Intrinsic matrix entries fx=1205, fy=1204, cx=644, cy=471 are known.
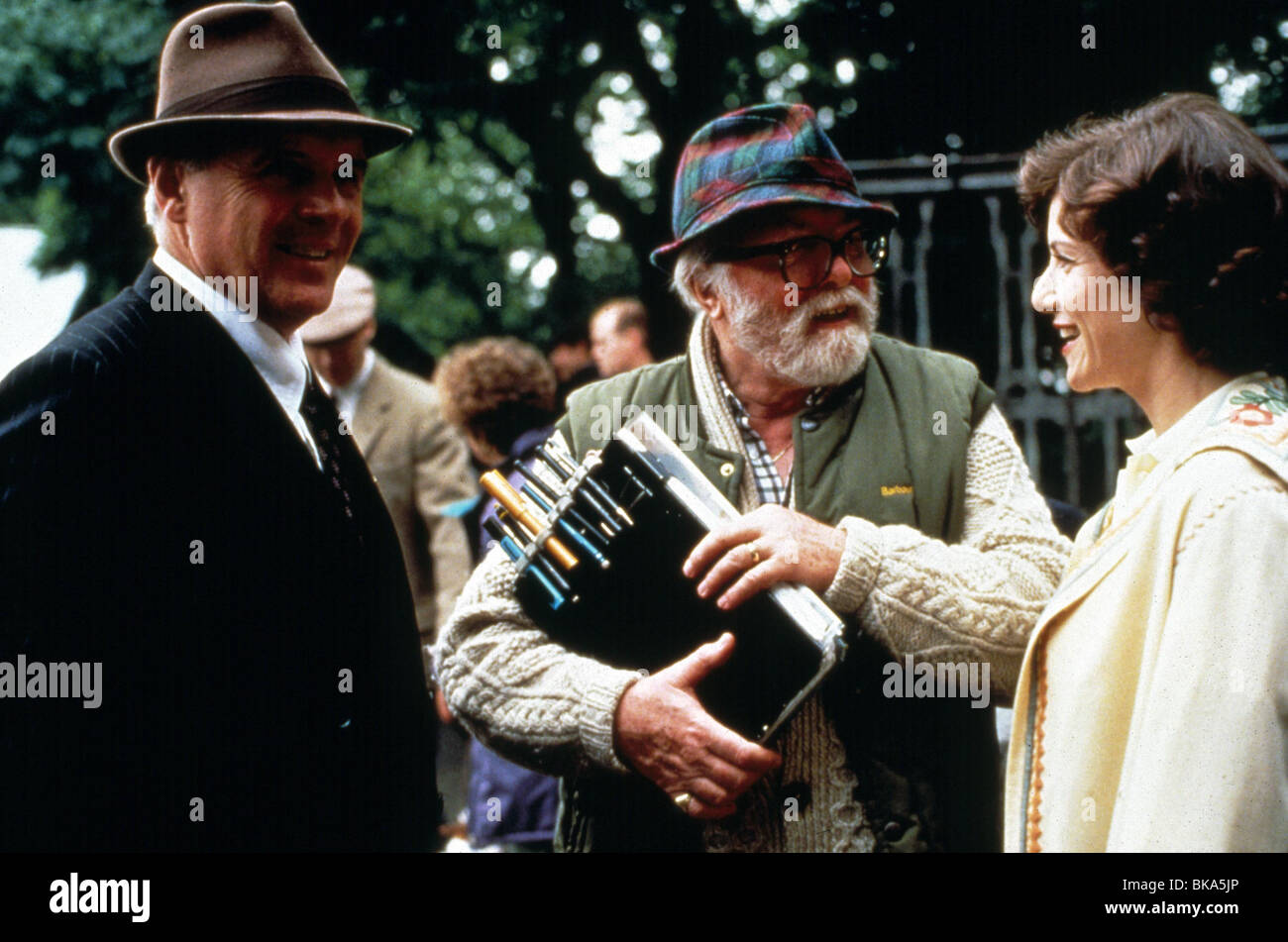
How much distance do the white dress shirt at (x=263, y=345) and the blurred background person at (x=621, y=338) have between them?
2.73m

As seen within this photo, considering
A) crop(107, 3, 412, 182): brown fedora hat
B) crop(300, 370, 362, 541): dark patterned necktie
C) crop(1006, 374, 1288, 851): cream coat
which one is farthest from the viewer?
crop(300, 370, 362, 541): dark patterned necktie

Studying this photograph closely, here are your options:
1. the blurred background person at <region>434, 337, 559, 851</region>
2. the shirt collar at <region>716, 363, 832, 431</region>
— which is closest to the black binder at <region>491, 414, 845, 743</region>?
the shirt collar at <region>716, 363, 832, 431</region>

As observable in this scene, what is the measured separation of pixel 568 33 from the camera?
6.58 metres

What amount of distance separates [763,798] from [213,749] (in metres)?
0.95

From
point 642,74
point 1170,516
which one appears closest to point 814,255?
point 1170,516

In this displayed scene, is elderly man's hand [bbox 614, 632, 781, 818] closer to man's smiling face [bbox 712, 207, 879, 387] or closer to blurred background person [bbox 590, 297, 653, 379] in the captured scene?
man's smiling face [bbox 712, 207, 879, 387]

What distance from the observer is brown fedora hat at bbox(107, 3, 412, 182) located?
82.4 inches

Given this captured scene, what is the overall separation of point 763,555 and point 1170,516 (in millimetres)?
645

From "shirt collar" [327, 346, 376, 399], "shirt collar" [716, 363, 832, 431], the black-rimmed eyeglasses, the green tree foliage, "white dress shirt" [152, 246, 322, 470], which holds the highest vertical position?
the green tree foliage

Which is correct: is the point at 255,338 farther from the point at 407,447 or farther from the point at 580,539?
the point at 407,447

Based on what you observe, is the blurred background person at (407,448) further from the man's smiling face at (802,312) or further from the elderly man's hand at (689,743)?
the elderly man's hand at (689,743)

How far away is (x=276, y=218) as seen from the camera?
2117 millimetres

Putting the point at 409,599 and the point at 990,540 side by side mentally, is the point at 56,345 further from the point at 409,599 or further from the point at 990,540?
the point at 990,540
